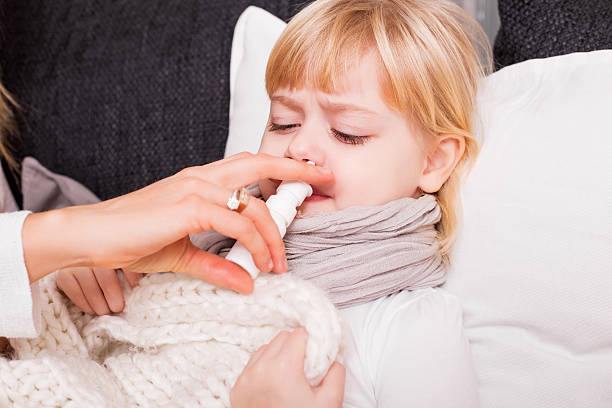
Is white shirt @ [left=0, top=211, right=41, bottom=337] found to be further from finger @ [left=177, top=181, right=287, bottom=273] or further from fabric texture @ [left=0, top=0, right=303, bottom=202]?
fabric texture @ [left=0, top=0, right=303, bottom=202]

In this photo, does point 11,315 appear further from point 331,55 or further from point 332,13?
point 332,13

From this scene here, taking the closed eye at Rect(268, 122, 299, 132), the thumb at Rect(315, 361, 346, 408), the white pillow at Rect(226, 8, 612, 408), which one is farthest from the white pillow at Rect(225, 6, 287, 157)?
the thumb at Rect(315, 361, 346, 408)

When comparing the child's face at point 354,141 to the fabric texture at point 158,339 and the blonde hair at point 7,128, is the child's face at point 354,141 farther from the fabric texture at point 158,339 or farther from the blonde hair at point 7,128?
the blonde hair at point 7,128

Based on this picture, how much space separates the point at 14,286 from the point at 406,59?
0.77 m

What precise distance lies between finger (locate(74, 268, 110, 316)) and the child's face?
425mm

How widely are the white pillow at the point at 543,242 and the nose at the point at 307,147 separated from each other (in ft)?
1.04

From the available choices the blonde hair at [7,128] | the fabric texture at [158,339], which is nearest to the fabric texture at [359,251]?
the fabric texture at [158,339]

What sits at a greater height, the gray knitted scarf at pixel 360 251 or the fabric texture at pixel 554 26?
the fabric texture at pixel 554 26

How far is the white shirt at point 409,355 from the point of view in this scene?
92 centimetres

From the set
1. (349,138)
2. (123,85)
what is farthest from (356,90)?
(123,85)

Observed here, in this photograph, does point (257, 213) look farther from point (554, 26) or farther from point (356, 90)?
point (554, 26)

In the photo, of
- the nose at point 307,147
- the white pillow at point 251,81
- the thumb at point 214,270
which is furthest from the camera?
the white pillow at point 251,81

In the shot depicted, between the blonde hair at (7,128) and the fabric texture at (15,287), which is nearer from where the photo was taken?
the fabric texture at (15,287)

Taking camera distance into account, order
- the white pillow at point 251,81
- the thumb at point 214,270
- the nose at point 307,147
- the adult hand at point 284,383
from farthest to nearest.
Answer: the white pillow at point 251,81 < the nose at point 307,147 < the thumb at point 214,270 < the adult hand at point 284,383
